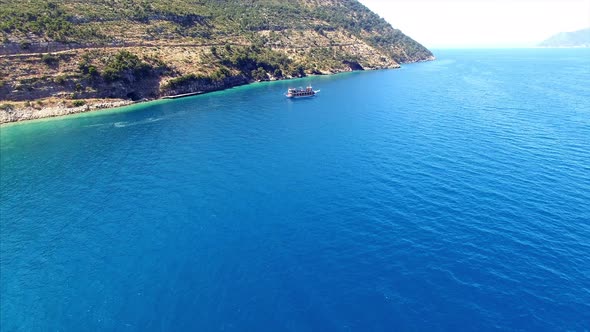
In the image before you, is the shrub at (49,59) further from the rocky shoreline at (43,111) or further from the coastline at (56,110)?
the rocky shoreline at (43,111)

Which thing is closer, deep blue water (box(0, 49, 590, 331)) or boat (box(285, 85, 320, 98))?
deep blue water (box(0, 49, 590, 331))

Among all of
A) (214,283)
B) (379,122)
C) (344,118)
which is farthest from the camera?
(344,118)

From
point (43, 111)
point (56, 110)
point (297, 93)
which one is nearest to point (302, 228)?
point (297, 93)

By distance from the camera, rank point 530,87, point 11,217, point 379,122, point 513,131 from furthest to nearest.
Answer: point 530,87 < point 379,122 < point 513,131 < point 11,217

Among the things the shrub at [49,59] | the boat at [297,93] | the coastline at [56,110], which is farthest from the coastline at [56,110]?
the boat at [297,93]

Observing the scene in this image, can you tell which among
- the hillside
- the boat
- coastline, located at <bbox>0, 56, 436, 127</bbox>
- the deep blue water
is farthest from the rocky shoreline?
the boat

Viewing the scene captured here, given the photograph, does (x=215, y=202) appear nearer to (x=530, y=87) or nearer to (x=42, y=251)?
(x=42, y=251)

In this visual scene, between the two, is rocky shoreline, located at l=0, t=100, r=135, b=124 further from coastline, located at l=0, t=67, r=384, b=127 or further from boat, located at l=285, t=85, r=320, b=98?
boat, located at l=285, t=85, r=320, b=98

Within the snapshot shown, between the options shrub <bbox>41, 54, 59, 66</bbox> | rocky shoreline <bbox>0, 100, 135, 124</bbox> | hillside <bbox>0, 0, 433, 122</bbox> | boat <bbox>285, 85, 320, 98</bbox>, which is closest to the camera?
rocky shoreline <bbox>0, 100, 135, 124</bbox>

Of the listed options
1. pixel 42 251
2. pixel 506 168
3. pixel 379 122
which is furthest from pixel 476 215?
pixel 42 251
